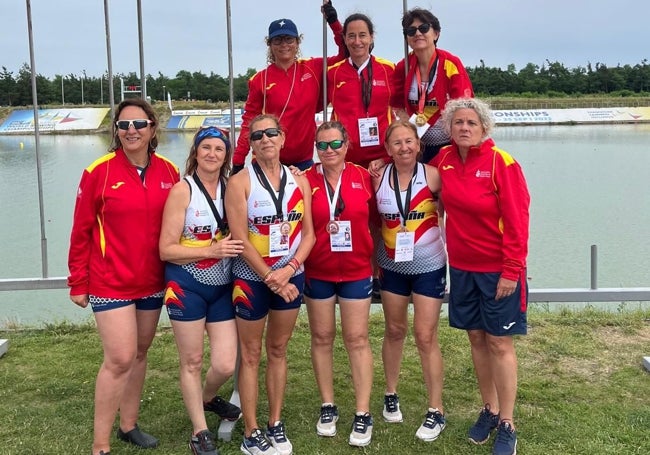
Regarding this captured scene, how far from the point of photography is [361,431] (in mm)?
3479

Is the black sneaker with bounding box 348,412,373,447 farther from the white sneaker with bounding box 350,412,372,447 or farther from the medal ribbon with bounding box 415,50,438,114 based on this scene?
the medal ribbon with bounding box 415,50,438,114

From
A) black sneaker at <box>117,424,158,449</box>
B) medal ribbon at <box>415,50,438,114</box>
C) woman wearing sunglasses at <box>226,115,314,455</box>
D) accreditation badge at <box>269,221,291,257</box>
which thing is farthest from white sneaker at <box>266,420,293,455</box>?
medal ribbon at <box>415,50,438,114</box>

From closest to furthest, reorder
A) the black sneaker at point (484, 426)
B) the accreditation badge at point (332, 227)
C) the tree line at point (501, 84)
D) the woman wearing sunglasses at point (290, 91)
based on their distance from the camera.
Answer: the accreditation badge at point (332, 227)
the black sneaker at point (484, 426)
the woman wearing sunglasses at point (290, 91)
the tree line at point (501, 84)

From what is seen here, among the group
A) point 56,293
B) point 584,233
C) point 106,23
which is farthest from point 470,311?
point 584,233

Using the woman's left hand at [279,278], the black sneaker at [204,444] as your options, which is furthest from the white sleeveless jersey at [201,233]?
the black sneaker at [204,444]

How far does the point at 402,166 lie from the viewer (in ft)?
11.3

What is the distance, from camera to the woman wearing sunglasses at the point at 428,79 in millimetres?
3580

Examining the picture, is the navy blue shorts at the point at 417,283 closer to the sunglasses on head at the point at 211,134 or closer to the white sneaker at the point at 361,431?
the white sneaker at the point at 361,431

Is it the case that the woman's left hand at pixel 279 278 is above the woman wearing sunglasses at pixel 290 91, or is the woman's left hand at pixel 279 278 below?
below

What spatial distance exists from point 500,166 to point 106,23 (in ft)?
10.0

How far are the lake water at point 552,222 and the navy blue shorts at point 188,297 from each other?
4.32m

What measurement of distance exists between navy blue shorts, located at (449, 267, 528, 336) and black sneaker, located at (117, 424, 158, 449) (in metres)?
1.89

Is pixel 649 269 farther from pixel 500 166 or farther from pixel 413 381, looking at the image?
pixel 500 166

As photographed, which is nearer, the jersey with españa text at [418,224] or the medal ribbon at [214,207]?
the medal ribbon at [214,207]
